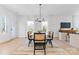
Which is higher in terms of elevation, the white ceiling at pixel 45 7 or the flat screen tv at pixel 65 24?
the white ceiling at pixel 45 7

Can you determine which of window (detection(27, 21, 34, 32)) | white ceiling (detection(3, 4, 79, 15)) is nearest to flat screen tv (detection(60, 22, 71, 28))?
window (detection(27, 21, 34, 32))

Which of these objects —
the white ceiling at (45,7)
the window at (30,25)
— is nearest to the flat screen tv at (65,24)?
the window at (30,25)

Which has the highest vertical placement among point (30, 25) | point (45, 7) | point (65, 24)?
point (45, 7)

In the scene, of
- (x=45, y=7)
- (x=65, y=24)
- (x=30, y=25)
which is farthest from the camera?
(x=30, y=25)

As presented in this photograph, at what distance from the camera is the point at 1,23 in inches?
374

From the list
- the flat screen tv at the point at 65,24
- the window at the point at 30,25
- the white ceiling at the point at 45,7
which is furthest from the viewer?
the window at the point at 30,25

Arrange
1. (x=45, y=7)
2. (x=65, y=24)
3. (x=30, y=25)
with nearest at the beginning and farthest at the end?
(x=45, y=7) < (x=65, y=24) < (x=30, y=25)

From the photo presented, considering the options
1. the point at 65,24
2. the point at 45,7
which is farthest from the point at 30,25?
the point at 45,7

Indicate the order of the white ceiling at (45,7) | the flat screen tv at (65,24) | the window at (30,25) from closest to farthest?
the white ceiling at (45,7), the flat screen tv at (65,24), the window at (30,25)

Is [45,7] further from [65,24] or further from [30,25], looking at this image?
[30,25]

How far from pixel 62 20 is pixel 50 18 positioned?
1.36m

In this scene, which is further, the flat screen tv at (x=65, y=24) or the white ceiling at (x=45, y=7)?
the flat screen tv at (x=65, y=24)

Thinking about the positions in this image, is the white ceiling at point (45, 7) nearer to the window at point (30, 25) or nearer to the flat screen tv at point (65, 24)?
the flat screen tv at point (65, 24)

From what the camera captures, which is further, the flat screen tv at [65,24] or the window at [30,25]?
the window at [30,25]
